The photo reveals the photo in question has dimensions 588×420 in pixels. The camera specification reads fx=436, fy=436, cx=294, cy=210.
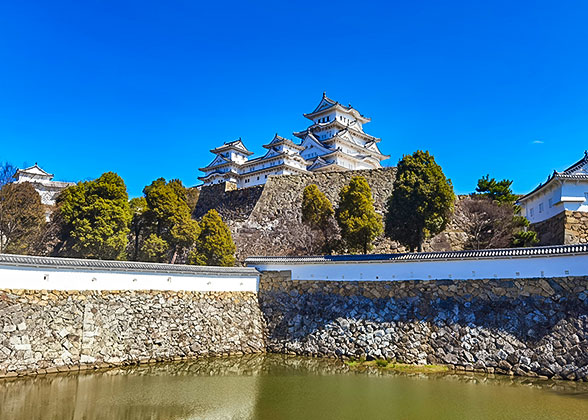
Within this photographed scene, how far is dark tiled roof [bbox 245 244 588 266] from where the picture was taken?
11.2m

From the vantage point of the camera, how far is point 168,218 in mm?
20328

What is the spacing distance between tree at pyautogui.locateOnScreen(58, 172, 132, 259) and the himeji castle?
15.5 m

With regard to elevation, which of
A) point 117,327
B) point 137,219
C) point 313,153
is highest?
point 313,153

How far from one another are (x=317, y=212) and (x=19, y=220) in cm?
1393

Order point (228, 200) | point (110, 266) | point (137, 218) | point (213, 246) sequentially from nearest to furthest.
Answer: point (110, 266) → point (213, 246) → point (137, 218) → point (228, 200)

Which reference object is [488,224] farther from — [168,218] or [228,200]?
[228,200]

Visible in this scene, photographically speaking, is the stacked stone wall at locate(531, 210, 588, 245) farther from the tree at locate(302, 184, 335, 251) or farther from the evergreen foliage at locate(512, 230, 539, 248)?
the tree at locate(302, 184, 335, 251)

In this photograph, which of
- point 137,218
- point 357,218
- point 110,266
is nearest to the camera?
point 110,266

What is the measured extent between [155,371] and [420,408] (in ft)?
21.2

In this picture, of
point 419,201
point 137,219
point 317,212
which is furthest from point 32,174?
point 419,201

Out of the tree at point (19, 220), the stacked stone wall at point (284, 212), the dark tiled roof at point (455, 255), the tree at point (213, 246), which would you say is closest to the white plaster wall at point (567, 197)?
the stacked stone wall at point (284, 212)

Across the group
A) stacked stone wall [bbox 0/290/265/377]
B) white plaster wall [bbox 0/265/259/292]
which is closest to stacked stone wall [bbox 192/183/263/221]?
white plaster wall [bbox 0/265/259/292]

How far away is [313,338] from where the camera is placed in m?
13.3

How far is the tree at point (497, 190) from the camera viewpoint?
18938 millimetres
